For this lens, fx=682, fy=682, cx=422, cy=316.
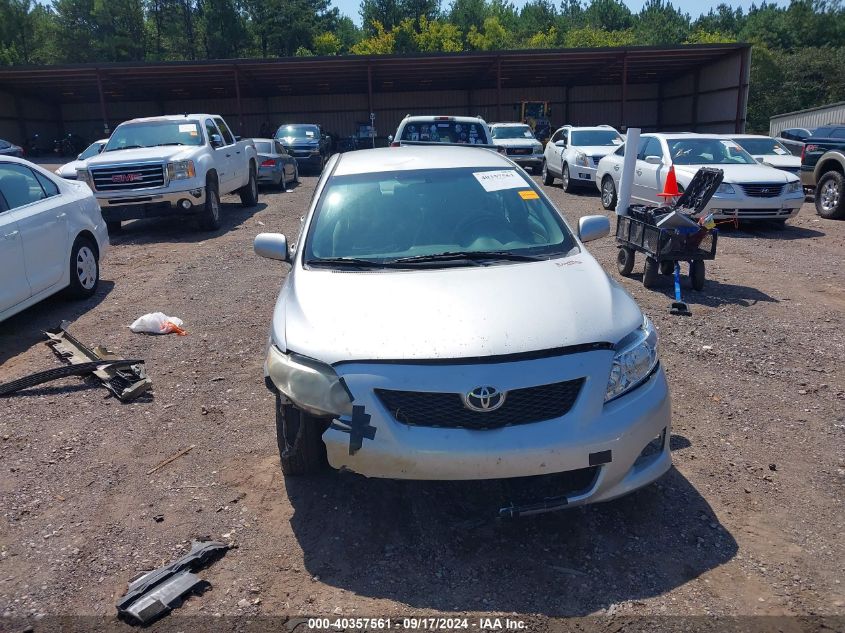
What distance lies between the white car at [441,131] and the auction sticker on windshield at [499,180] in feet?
27.3

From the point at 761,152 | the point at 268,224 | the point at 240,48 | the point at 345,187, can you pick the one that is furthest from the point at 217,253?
the point at 240,48

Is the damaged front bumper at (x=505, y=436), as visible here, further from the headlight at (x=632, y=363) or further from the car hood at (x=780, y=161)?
the car hood at (x=780, y=161)

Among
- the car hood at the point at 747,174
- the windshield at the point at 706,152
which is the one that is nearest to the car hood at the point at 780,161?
the windshield at the point at 706,152

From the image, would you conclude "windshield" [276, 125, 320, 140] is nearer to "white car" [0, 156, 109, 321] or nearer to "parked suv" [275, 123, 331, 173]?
"parked suv" [275, 123, 331, 173]

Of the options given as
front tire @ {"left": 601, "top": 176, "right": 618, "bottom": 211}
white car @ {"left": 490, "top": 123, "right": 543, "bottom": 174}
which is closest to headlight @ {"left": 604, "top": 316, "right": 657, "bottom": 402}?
front tire @ {"left": 601, "top": 176, "right": 618, "bottom": 211}

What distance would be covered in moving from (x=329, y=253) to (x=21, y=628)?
7.88 feet

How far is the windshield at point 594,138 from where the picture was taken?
17781mm

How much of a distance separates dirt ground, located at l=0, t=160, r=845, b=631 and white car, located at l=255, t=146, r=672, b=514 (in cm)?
33

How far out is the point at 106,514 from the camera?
3.59m

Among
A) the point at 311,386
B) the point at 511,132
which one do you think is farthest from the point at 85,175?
the point at 511,132

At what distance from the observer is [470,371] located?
2.99 m

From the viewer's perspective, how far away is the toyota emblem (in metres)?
2.95

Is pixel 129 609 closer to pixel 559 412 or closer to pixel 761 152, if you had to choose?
pixel 559 412

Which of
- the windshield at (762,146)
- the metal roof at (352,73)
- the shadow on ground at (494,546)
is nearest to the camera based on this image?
the shadow on ground at (494,546)
